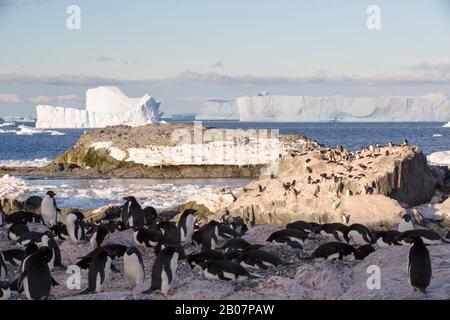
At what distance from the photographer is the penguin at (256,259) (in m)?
10.8

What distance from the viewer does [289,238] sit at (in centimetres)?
1264

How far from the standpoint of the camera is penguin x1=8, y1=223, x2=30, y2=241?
14230 millimetres

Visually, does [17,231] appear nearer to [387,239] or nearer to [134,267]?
[134,267]

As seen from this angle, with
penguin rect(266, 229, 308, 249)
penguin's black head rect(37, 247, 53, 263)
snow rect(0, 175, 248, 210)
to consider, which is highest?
penguin's black head rect(37, 247, 53, 263)

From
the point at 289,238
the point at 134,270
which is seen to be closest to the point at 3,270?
the point at 134,270

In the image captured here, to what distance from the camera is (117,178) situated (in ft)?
138

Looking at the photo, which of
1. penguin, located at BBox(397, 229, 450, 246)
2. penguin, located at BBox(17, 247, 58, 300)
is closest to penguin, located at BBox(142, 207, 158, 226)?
penguin, located at BBox(397, 229, 450, 246)

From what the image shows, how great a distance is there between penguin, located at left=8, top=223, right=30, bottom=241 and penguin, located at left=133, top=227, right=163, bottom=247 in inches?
111

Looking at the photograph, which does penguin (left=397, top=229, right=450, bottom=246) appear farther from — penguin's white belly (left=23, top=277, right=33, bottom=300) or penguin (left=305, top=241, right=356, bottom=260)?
penguin's white belly (left=23, top=277, right=33, bottom=300)

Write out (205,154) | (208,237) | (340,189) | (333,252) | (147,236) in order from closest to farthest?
(333,252), (208,237), (147,236), (340,189), (205,154)

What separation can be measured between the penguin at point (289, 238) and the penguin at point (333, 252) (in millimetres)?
848

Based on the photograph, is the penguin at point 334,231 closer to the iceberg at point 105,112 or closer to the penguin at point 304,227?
the penguin at point 304,227

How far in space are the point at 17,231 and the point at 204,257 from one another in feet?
17.2

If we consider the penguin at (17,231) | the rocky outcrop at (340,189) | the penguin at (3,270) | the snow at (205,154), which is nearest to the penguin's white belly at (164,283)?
the penguin at (3,270)
